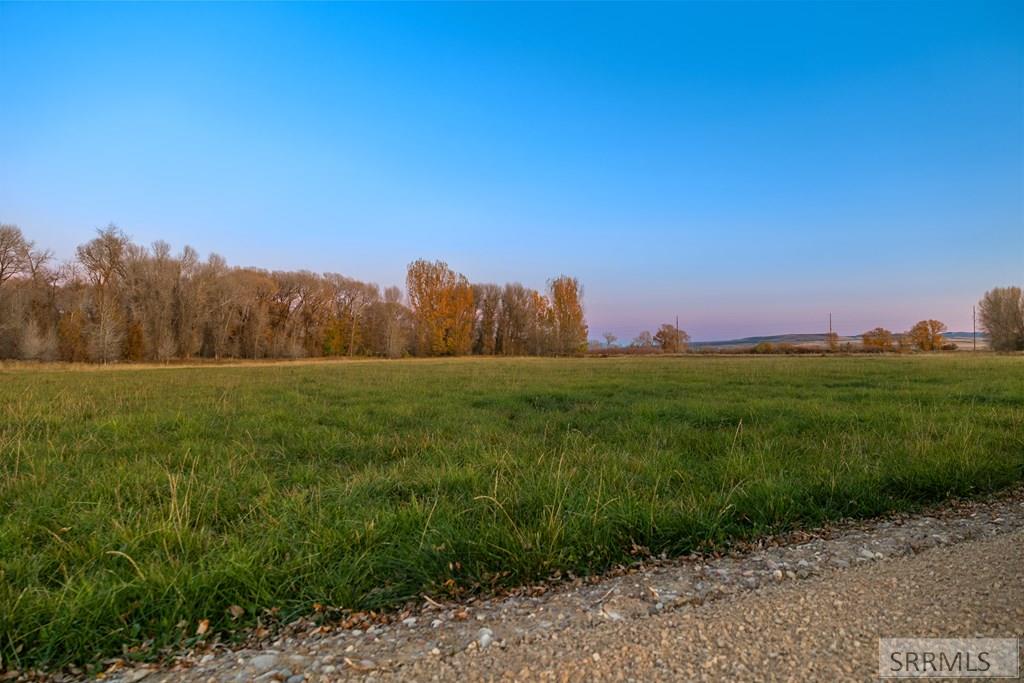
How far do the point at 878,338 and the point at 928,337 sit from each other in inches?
269

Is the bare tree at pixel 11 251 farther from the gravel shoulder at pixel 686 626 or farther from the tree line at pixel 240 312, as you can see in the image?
the gravel shoulder at pixel 686 626

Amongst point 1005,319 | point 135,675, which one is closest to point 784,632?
point 135,675

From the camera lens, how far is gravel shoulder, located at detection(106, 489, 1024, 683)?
7.27 feet

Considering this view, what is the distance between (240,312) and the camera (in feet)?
191

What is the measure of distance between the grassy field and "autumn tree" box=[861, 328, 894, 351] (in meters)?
76.0

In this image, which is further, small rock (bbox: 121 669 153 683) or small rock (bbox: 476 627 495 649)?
small rock (bbox: 476 627 495 649)

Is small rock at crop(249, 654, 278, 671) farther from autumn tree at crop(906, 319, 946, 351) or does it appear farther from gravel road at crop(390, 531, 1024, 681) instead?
autumn tree at crop(906, 319, 946, 351)

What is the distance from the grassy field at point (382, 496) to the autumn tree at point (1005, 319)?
77.3 metres

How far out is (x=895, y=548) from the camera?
3494mm

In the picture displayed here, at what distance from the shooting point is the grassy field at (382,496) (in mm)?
2969

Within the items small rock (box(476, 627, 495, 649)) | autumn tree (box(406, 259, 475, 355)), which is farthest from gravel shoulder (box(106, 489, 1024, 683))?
autumn tree (box(406, 259, 475, 355))

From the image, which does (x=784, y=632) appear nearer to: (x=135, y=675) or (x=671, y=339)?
(x=135, y=675)

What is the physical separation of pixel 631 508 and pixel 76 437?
28.0ft

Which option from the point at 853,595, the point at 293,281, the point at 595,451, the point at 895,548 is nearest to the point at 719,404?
the point at 595,451
